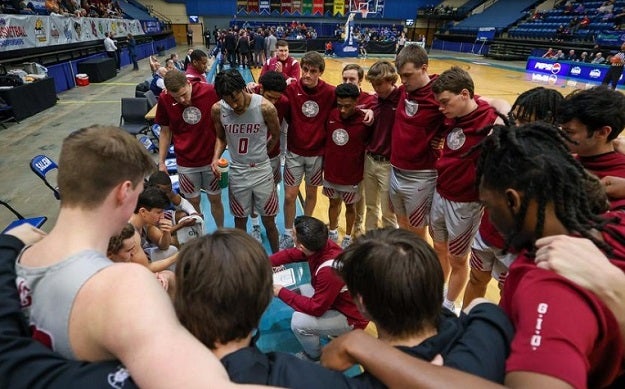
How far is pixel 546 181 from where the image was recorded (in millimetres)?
1063

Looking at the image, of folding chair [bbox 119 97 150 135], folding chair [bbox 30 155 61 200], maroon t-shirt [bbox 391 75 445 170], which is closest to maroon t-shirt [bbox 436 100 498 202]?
maroon t-shirt [bbox 391 75 445 170]

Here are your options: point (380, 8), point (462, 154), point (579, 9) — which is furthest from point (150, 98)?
point (380, 8)

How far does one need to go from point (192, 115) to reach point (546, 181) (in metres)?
3.18

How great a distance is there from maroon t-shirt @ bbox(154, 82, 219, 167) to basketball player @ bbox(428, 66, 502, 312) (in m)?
2.23

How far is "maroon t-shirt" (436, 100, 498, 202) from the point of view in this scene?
8.16 feet

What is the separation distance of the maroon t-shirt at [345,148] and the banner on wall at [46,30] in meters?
9.75

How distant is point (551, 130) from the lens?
4.24 feet

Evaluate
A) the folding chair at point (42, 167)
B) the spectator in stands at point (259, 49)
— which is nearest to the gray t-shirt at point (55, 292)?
the folding chair at point (42, 167)

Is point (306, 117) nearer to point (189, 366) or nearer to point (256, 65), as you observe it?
point (189, 366)

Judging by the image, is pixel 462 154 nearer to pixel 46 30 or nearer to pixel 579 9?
pixel 46 30

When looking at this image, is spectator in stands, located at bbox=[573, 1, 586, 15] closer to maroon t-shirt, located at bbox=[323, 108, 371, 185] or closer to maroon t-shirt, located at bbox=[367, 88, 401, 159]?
maroon t-shirt, located at bbox=[367, 88, 401, 159]

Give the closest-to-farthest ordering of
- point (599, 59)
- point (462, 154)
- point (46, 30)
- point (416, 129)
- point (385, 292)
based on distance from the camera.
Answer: point (385, 292) → point (462, 154) → point (416, 129) → point (46, 30) → point (599, 59)

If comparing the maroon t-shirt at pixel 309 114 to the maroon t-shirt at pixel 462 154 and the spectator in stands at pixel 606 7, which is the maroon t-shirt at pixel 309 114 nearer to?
the maroon t-shirt at pixel 462 154

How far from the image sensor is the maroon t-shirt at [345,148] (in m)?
3.33
